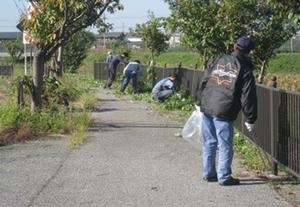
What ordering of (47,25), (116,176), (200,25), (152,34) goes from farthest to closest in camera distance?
(152,34), (200,25), (47,25), (116,176)

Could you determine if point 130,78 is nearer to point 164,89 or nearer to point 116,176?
point 164,89

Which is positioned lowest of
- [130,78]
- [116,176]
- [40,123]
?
[116,176]

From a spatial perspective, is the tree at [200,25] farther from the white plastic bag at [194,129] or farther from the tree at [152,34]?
the tree at [152,34]

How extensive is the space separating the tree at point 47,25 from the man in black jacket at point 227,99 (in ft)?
21.5

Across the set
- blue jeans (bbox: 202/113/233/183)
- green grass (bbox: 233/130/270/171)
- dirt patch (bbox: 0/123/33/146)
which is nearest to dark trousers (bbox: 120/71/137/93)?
dirt patch (bbox: 0/123/33/146)

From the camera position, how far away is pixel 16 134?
475 inches

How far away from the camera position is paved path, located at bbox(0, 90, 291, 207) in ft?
24.0

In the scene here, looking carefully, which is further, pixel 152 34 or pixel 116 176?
pixel 152 34

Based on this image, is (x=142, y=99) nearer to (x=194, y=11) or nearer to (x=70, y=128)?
(x=194, y=11)

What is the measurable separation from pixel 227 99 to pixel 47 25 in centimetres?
730

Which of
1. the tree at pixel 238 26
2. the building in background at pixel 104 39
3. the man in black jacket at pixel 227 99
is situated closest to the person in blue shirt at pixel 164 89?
the tree at pixel 238 26

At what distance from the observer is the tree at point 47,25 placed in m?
14.3

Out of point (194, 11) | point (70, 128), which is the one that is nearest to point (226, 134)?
point (70, 128)

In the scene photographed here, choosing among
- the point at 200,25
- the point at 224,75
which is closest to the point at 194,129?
the point at 224,75
